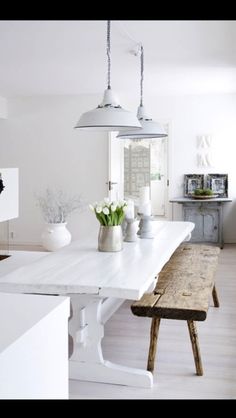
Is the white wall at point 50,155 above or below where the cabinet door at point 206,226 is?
above

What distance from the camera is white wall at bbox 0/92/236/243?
7266 mm

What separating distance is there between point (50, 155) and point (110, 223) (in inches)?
188

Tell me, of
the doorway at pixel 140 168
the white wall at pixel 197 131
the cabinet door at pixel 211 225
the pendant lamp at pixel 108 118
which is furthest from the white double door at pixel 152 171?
the pendant lamp at pixel 108 118

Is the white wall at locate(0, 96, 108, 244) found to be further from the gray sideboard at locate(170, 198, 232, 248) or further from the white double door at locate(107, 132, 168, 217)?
the gray sideboard at locate(170, 198, 232, 248)

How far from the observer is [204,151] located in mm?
7324

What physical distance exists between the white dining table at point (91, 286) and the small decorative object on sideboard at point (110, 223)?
0.07 metres

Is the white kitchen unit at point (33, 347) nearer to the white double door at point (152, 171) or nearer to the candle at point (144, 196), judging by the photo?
the candle at point (144, 196)

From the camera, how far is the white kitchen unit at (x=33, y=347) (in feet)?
3.55

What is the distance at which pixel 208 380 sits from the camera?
2.71m

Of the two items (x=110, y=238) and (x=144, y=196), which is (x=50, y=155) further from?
(x=110, y=238)

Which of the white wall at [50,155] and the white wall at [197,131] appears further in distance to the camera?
the white wall at [50,155]
